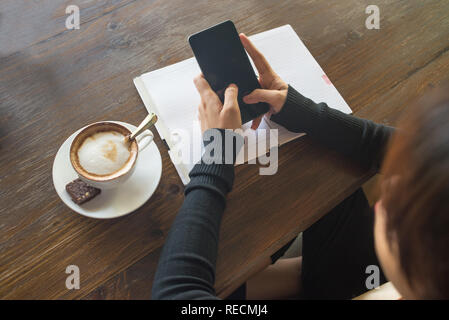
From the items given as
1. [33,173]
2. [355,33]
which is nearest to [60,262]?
[33,173]

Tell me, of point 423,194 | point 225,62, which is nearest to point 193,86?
point 225,62

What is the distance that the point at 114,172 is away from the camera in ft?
1.85

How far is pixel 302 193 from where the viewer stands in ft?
2.12

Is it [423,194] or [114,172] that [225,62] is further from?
[423,194]

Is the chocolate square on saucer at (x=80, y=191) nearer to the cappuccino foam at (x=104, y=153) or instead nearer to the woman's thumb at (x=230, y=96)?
the cappuccino foam at (x=104, y=153)

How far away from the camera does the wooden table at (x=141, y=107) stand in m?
0.57

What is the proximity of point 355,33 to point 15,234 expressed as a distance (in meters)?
0.85

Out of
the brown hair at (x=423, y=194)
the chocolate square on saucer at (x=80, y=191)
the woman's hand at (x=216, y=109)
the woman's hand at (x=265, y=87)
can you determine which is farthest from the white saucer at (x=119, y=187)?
the brown hair at (x=423, y=194)

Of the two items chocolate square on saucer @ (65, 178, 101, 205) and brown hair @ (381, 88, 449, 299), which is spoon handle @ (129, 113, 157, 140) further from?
brown hair @ (381, 88, 449, 299)

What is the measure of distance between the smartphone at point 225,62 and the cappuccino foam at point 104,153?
0.22 metres

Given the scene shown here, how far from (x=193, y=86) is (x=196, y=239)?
0.34 metres

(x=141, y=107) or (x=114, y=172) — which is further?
(x=141, y=107)

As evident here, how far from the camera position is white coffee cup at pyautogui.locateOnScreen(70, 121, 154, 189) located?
552mm

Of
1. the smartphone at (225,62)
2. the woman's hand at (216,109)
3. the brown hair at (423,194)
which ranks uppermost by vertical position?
the smartphone at (225,62)
